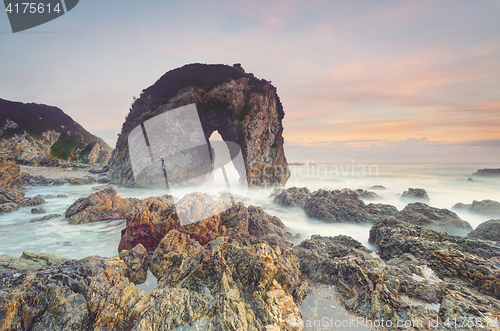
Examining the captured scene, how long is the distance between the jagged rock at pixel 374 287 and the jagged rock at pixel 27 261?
606cm

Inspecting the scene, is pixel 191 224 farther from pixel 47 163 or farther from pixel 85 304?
pixel 47 163

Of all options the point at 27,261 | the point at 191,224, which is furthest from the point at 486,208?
the point at 27,261

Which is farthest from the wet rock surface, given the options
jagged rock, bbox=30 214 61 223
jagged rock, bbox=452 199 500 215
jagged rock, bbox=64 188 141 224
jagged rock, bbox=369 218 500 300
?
jagged rock, bbox=30 214 61 223

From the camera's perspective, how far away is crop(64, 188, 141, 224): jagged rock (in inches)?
345

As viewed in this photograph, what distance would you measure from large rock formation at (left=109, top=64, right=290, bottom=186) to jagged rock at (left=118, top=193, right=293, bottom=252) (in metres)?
13.7

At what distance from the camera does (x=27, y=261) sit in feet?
14.4

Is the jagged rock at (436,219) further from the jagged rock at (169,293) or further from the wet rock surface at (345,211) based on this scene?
the jagged rock at (169,293)

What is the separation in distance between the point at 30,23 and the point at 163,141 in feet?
42.6

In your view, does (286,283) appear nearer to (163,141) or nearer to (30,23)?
(30,23)

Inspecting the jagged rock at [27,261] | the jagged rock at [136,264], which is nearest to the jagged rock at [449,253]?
the jagged rock at [136,264]

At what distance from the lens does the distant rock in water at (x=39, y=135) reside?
37375 millimetres

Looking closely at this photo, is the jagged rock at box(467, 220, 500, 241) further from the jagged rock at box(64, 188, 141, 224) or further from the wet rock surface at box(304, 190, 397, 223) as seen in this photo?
the jagged rock at box(64, 188, 141, 224)

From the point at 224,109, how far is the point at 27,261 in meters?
18.5

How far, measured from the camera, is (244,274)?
12.8 feet
